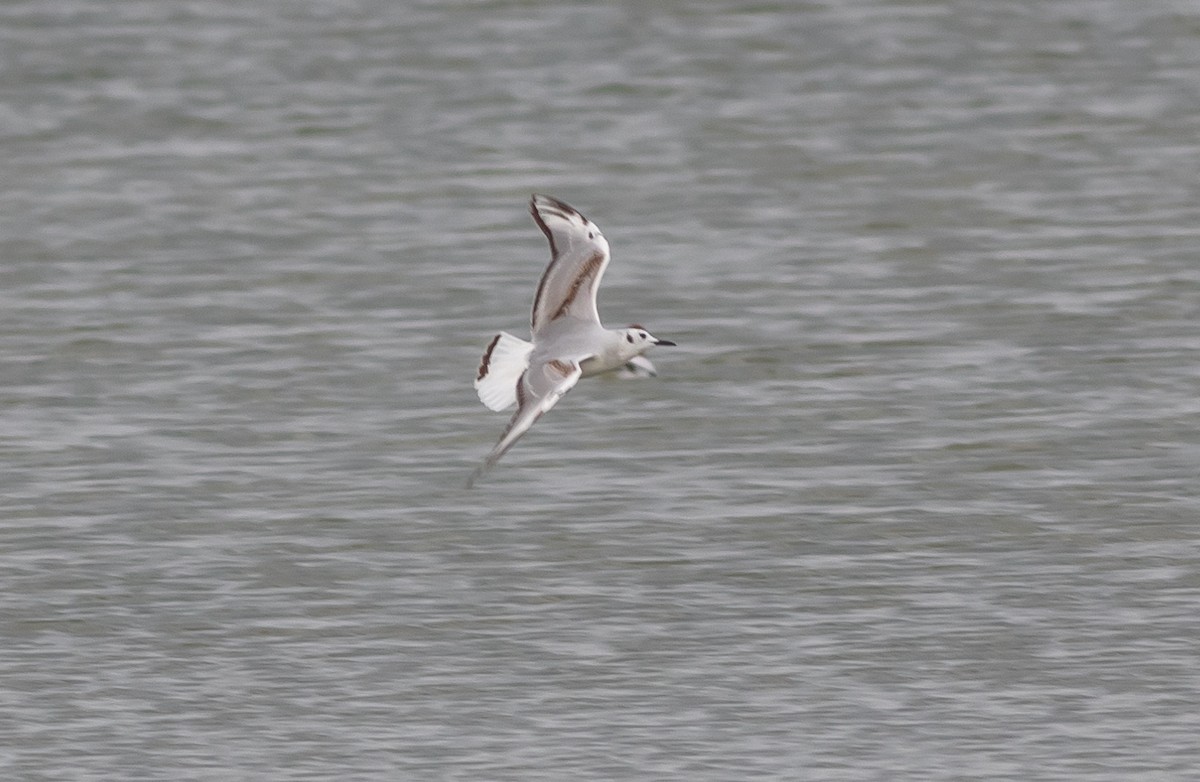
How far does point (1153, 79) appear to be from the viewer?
21734mm

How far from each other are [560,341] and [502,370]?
0.45 metres

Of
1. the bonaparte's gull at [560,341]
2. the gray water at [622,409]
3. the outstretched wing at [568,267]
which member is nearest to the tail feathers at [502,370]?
the bonaparte's gull at [560,341]

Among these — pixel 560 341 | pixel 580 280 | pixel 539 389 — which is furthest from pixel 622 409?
pixel 539 389

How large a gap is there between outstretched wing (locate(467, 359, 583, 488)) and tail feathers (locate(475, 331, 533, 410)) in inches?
2.3

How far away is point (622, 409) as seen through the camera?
14.3 m

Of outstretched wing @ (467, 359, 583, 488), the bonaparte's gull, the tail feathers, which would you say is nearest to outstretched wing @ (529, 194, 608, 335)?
the bonaparte's gull

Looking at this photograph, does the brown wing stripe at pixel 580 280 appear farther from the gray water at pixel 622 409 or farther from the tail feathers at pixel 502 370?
the gray water at pixel 622 409

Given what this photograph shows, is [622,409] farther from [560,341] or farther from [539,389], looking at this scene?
[539,389]

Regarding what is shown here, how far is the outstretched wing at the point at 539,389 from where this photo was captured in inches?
392

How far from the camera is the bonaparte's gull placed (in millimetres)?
10414

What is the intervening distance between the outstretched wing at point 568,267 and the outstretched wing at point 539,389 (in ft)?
2.07

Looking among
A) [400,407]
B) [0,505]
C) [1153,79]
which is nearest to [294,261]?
[400,407]

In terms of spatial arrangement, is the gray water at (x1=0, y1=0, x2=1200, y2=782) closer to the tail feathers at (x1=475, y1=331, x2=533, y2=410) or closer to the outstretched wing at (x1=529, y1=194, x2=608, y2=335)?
the tail feathers at (x1=475, y1=331, x2=533, y2=410)

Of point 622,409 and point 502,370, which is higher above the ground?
point 502,370
